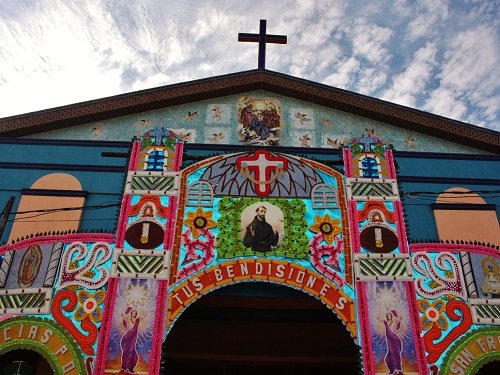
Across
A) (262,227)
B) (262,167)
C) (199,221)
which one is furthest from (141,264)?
(262,167)

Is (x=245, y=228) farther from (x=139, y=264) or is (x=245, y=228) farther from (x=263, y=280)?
(x=139, y=264)

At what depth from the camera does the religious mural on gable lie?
540 inches

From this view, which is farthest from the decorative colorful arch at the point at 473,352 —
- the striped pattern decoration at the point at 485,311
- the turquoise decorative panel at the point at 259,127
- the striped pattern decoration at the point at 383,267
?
the turquoise decorative panel at the point at 259,127

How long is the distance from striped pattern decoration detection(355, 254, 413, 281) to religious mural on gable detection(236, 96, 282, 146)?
409 cm

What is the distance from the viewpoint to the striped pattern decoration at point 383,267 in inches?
440

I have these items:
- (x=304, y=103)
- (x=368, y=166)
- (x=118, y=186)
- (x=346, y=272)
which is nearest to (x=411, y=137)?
(x=368, y=166)

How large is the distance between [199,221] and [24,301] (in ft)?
13.4

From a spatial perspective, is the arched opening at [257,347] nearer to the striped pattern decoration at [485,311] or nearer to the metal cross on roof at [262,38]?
the striped pattern decoration at [485,311]

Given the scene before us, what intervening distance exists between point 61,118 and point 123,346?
21.9ft

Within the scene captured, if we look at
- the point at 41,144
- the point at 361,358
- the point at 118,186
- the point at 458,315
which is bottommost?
the point at 361,358

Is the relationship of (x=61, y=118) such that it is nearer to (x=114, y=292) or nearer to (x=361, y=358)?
(x=114, y=292)

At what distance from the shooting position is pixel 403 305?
35.7 ft

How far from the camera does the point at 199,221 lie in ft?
39.1

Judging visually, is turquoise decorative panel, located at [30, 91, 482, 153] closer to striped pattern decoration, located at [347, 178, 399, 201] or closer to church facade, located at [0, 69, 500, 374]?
church facade, located at [0, 69, 500, 374]
